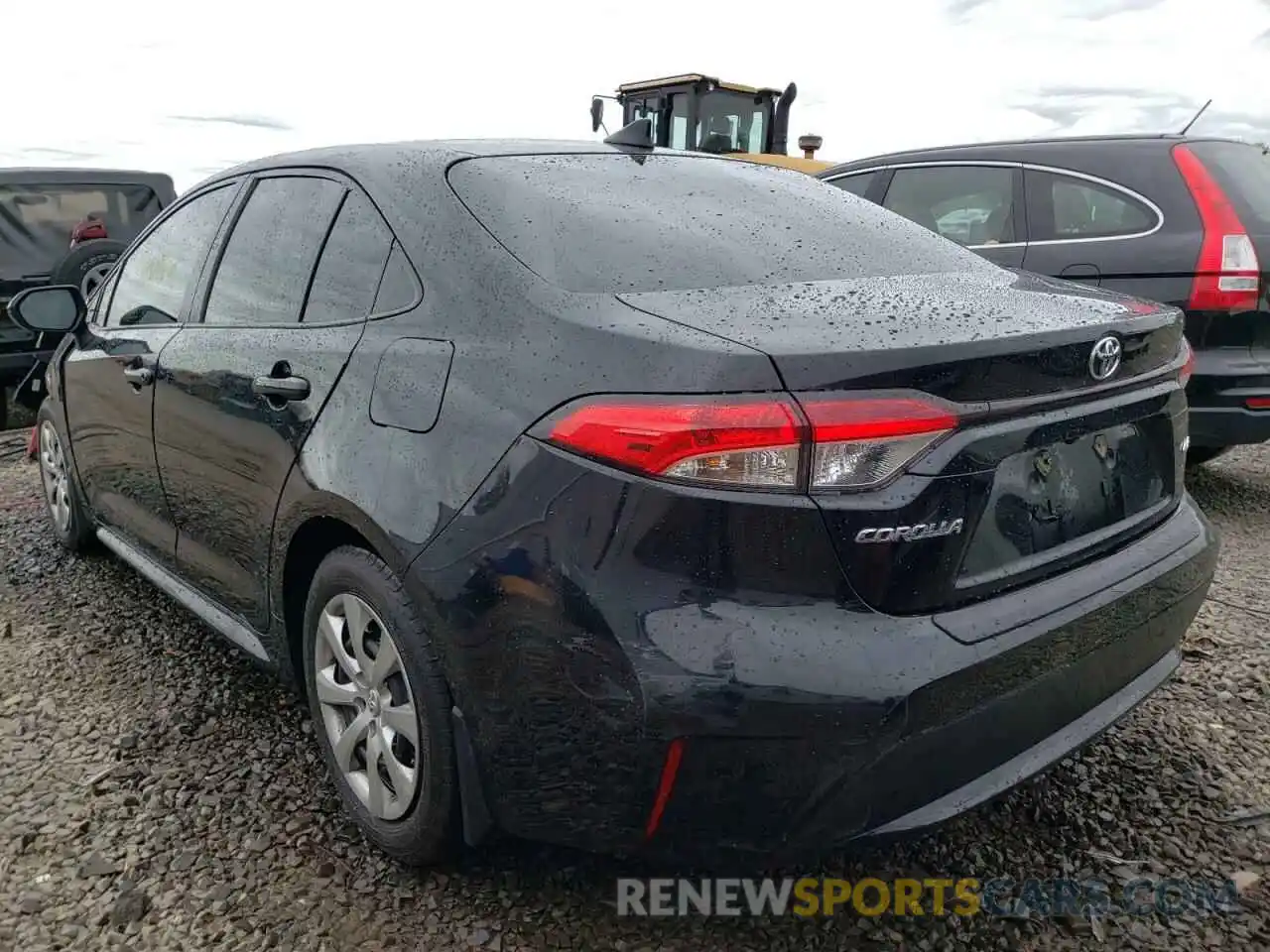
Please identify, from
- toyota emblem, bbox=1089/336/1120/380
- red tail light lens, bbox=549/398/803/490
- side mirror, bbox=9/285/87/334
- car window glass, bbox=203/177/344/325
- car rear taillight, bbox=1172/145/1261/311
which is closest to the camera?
red tail light lens, bbox=549/398/803/490

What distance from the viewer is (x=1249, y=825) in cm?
229

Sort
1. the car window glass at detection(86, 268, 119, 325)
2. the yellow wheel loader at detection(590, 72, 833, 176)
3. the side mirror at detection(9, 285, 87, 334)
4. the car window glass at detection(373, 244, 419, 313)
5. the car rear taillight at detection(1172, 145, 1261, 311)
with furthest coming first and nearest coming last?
the yellow wheel loader at detection(590, 72, 833, 176) → the car rear taillight at detection(1172, 145, 1261, 311) → the car window glass at detection(86, 268, 119, 325) → the side mirror at detection(9, 285, 87, 334) → the car window glass at detection(373, 244, 419, 313)

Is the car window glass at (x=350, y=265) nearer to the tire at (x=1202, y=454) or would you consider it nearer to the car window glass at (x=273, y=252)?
the car window glass at (x=273, y=252)

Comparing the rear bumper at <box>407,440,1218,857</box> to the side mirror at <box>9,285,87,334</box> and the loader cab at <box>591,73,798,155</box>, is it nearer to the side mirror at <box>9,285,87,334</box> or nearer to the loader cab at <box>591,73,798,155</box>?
the side mirror at <box>9,285,87,334</box>

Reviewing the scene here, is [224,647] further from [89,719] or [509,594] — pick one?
[509,594]

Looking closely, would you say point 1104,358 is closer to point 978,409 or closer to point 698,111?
point 978,409

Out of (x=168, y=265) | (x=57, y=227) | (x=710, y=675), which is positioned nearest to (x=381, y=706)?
(x=710, y=675)

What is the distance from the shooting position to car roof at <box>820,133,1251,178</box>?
4461 mm

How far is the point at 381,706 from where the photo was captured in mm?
2064

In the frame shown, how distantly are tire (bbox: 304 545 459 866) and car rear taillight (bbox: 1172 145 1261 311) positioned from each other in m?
3.68

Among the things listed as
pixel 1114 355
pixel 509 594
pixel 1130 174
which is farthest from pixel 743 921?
pixel 1130 174

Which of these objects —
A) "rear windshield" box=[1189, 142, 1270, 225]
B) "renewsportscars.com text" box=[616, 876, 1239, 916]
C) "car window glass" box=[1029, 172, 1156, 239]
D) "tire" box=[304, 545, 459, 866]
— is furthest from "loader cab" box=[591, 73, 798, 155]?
"renewsportscars.com text" box=[616, 876, 1239, 916]

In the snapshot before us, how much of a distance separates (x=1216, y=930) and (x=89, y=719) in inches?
112

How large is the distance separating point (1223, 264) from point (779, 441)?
3.42 metres
